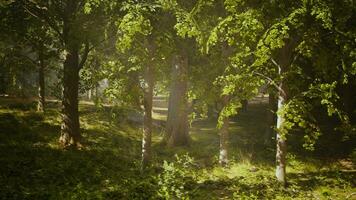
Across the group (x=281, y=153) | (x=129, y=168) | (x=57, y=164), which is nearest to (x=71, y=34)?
(x=57, y=164)

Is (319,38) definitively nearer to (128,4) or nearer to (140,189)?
(128,4)

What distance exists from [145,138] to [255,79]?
16.6 ft

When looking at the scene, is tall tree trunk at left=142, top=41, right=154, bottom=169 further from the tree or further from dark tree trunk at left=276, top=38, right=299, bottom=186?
dark tree trunk at left=276, top=38, right=299, bottom=186

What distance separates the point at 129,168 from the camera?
15.3 m

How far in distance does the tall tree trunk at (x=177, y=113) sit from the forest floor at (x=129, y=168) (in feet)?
2.11

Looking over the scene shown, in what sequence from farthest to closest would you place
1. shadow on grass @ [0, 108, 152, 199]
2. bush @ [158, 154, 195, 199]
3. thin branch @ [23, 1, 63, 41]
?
thin branch @ [23, 1, 63, 41] < shadow on grass @ [0, 108, 152, 199] < bush @ [158, 154, 195, 199]

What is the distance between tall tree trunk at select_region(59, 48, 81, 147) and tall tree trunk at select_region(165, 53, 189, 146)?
5.63 metres

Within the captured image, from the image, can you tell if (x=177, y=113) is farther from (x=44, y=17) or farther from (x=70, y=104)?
(x=44, y=17)

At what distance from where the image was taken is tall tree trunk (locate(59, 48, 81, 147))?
16.1m

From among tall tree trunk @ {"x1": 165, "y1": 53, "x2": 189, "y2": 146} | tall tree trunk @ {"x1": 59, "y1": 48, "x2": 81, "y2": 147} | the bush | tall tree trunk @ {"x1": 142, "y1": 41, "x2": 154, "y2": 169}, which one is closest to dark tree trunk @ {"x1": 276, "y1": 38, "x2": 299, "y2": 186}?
the bush

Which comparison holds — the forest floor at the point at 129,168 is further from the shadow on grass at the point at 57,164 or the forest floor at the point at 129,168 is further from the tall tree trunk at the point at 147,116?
the tall tree trunk at the point at 147,116

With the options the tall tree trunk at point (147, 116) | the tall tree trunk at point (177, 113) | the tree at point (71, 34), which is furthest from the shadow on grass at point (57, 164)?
the tall tree trunk at point (177, 113)

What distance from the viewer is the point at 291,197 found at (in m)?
13.2

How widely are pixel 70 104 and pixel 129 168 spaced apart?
3948 mm
